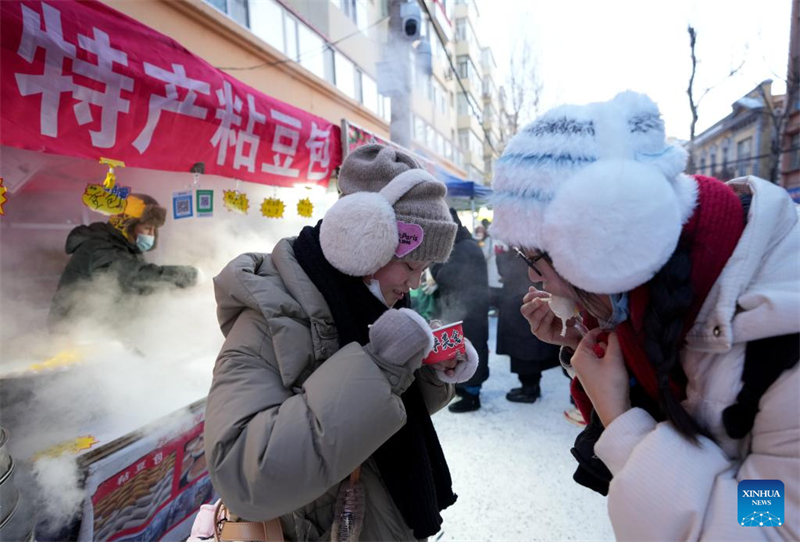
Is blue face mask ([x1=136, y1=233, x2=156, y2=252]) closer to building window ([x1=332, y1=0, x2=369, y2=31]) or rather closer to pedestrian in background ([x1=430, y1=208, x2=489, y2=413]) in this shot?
pedestrian in background ([x1=430, y1=208, x2=489, y2=413])

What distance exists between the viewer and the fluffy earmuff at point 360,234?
1.23 meters

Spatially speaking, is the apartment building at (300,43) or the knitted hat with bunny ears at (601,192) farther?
the apartment building at (300,43)

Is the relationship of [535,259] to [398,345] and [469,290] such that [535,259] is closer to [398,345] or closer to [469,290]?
[398,345]

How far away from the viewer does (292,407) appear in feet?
3.13

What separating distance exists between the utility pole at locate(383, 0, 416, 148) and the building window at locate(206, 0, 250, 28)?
2364mm

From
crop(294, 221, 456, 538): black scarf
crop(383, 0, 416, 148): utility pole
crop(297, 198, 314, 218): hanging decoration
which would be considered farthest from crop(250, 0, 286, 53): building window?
crop(294, 221, 456, 538): black scarf

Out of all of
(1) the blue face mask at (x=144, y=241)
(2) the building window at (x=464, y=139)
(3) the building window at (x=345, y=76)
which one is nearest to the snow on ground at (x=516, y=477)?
(1) the blue face mask at (x=144, y=241)

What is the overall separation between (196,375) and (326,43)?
8.15 metres

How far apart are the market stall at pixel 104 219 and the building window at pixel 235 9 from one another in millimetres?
3310

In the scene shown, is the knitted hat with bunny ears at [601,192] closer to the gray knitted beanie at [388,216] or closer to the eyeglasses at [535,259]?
the eyeglasses at [535,259]

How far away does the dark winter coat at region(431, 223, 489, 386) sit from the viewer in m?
4.43

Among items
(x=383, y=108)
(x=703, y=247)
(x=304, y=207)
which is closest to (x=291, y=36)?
(x=304, y=207)

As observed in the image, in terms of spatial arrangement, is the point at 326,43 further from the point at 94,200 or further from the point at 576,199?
the point at 576,199

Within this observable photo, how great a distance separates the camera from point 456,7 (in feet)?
94.4
